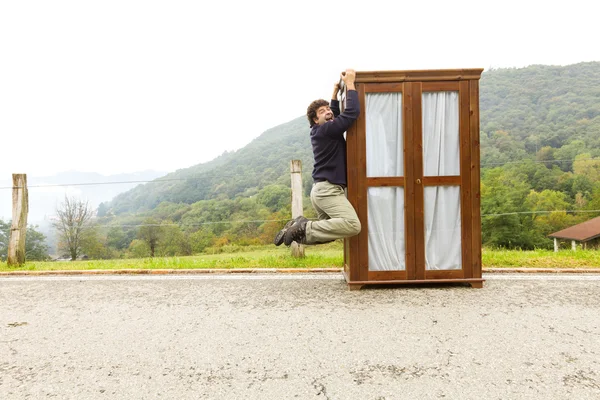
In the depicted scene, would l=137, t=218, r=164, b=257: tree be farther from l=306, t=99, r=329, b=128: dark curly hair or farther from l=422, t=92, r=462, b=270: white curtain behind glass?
l=422, t=92, r=462, b=270: white curtain behind glass

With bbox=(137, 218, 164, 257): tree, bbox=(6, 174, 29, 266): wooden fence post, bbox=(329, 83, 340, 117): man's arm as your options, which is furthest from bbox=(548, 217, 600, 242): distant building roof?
bbox=(6, 174, 29, 266): wooden fence post

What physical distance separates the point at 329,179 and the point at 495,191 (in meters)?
46.1

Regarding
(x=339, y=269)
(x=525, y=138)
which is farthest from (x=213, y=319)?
(x=525, y=138)

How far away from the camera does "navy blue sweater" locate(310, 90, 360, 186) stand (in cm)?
429

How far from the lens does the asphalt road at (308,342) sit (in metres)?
2.23

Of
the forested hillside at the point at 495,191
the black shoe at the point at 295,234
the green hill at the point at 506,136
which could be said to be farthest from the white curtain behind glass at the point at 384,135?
the green hill at the point at 506,136

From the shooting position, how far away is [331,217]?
437cm

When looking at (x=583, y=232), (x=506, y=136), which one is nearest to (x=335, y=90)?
(x=583, y=232)

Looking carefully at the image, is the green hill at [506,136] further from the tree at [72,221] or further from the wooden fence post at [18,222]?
the wooden fence post at [18,222]

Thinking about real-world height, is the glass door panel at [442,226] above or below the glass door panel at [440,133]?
below

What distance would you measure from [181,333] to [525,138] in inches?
2334

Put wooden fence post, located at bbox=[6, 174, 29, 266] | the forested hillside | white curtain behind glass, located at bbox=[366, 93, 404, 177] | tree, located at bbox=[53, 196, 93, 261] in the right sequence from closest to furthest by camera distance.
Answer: white curtain behind glass, located at bbox=[366, 93, 404, 177]
wooden fence post, located at bbox=[6, 174, 29, 266]
the forested hillside
tree, located at bbox=[53, 196, 93, 261]

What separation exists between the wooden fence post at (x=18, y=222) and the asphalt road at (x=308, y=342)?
9.33 ft

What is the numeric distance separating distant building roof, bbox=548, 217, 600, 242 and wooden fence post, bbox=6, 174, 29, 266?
36.9 m
